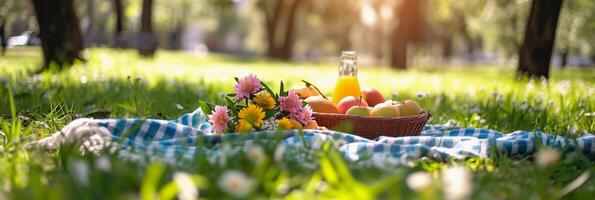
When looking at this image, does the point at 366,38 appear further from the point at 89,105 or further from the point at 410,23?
the point at 89,105

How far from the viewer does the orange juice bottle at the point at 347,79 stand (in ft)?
14.3

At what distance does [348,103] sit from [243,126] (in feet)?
3.00

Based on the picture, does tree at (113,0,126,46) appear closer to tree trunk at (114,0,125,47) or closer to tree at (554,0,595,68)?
tree trunk at (114,0,125,47)

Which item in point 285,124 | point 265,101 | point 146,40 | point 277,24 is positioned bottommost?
point 146,40

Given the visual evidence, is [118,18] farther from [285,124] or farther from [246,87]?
[285,124]

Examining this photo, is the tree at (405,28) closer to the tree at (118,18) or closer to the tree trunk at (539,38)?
the tree at (118,18)

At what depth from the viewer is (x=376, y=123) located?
380cm

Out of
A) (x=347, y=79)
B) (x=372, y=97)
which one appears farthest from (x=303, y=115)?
(x=372, y=97)

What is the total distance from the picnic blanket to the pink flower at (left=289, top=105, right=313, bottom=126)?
255 mm

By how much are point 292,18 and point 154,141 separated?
27.2 meters

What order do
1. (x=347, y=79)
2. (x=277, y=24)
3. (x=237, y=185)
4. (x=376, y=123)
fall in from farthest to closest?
1. (x=277, y=24)
2. (x=347, y=79)
3. (x=376, y=123)
4. (x=237, y=185)

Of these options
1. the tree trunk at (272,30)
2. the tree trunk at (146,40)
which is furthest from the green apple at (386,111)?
the tree trunk at (272,30)

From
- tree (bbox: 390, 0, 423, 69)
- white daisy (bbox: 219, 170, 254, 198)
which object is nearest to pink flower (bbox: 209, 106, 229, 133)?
white daisy (bbox: 219, 170, 254, 198)

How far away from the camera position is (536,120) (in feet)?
15.4
